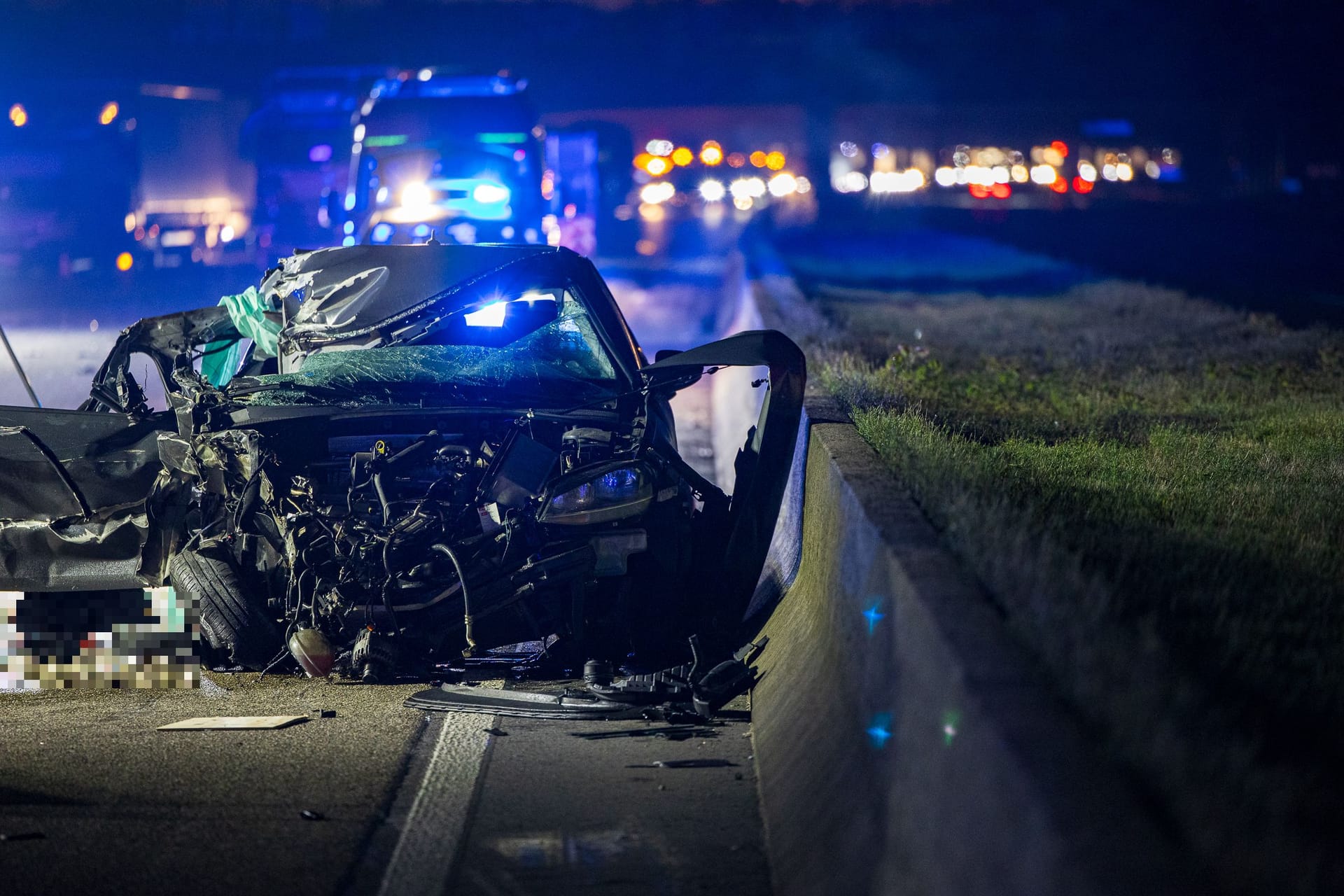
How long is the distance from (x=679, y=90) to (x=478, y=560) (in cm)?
5698

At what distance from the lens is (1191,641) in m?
4.25

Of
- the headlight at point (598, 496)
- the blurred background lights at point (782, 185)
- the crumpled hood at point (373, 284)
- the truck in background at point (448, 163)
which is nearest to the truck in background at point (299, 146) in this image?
the truck in background at point (448, 163)

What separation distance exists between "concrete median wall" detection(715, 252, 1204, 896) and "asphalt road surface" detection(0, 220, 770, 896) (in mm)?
287

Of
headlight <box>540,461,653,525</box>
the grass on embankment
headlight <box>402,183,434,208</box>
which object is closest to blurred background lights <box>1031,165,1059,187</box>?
headlight <box>402,183,434,208</box>

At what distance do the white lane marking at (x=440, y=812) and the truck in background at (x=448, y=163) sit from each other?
16.7 metres

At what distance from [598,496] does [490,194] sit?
55.4 feet

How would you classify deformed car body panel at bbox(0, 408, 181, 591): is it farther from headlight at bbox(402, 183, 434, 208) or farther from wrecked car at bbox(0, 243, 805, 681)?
headlight at bbox(402, 183, 434, 208)

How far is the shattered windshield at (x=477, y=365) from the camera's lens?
652cm

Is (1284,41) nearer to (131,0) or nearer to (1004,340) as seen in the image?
(131,0)

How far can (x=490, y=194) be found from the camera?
73.3 feet

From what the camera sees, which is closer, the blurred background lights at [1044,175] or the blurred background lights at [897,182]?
the blurred background lights at [897,182]

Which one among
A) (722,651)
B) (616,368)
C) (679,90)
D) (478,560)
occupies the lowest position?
(722,651)

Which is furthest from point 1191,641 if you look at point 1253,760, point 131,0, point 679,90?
point 679,90

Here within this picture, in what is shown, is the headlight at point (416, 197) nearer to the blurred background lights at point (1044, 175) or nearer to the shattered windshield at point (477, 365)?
the shattered windshield at point (477, 365)
